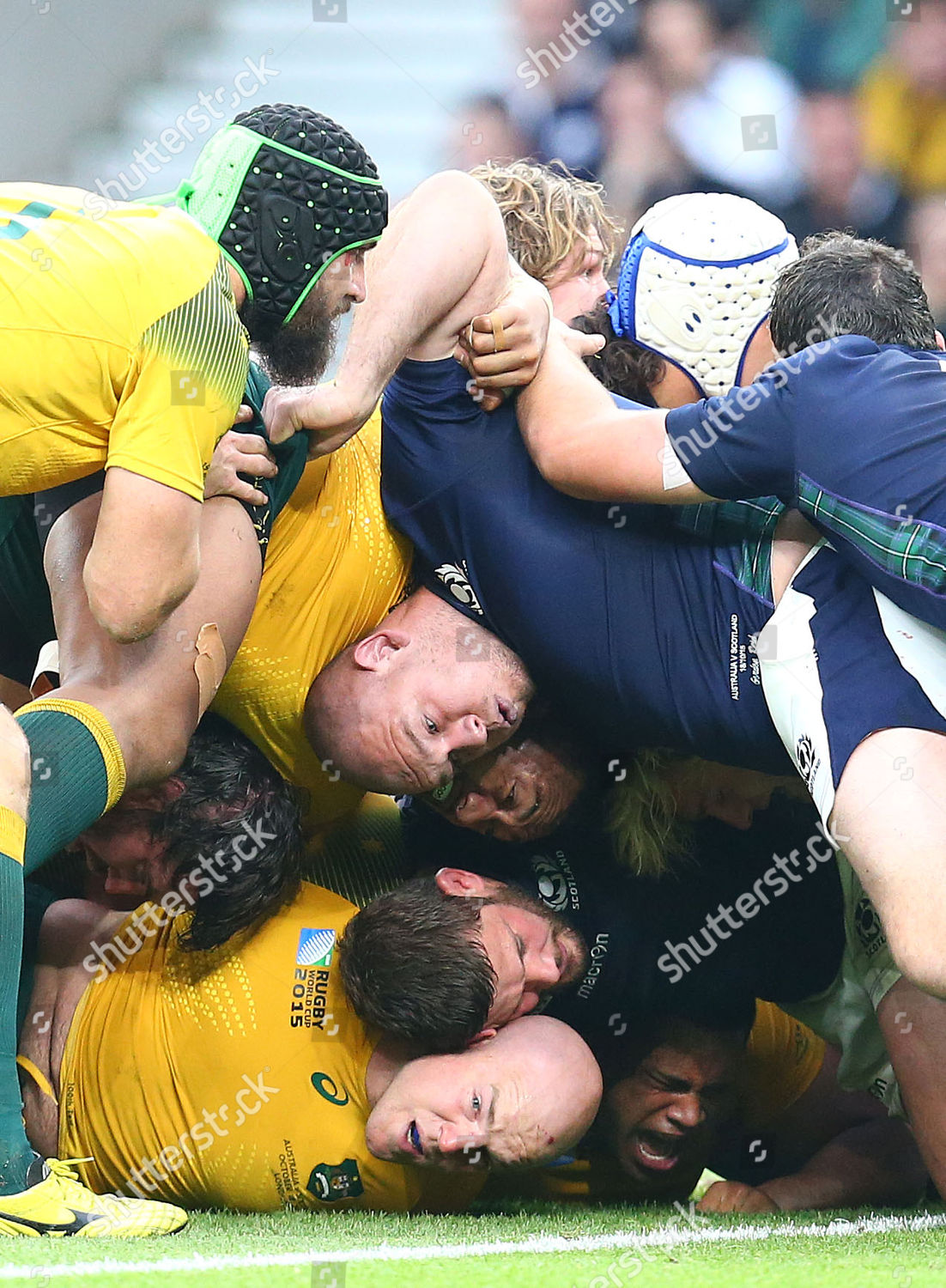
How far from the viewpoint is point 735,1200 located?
93.2 inches

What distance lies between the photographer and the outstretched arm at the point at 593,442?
7.06 feet

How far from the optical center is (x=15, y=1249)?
65.9 inches

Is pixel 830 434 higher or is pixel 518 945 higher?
pixel 830 434

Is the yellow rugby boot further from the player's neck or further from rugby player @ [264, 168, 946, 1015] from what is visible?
rugby player @ [264, 168, 946, 1015]

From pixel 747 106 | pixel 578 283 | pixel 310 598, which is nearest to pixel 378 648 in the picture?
pixel 310 598

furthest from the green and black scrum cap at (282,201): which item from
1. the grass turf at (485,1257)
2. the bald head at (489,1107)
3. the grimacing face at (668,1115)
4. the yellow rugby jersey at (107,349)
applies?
the grimacing face at (668,1115)

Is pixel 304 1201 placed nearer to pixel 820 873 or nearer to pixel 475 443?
pixel 820 873

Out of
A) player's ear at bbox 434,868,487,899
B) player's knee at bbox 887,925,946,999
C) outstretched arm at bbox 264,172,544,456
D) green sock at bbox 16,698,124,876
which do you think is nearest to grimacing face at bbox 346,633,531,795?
player's ear at bbox 434,868,487,899

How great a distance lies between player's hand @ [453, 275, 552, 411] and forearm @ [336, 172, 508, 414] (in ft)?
0.13

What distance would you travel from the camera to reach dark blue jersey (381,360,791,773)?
2.26 metres

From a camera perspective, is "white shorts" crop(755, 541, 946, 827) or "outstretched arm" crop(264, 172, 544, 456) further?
"outstretched arm" crop(264, 172, 544, 456)

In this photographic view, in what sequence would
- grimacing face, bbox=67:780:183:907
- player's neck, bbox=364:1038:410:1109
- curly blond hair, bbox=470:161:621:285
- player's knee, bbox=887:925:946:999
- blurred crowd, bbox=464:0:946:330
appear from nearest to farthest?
player's knee, bbox=887:925:946:999 < player's neck, bbox=364:1038:410:1109 < grimacing face, bbox=67:780:183:907 < curly blond hair, bbox=470:161:621:285 < blurred crowd, bbox=464:0:946:330

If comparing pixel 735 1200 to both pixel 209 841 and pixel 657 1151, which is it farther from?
pixel 209 841

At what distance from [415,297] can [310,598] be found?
0.52 meters
